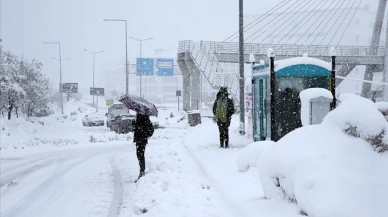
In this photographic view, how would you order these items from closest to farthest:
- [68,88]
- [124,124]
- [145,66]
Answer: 1. [124,124]
2. [145,66]
3. [68,88]

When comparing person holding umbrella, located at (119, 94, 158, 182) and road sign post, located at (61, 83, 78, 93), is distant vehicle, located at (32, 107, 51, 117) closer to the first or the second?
road sign post, located at (61, 83, 78, 93)

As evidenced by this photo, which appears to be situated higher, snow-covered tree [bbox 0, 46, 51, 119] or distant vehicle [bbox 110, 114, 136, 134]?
snow-covered tree [bbox 0, 46, 51, 119]

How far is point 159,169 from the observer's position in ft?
33.9

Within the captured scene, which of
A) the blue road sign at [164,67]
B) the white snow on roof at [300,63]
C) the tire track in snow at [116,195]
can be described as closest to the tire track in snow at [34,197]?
the tire track in snow at [116,195]

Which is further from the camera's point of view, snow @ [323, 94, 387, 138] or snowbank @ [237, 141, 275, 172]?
snowbank @ [237, 141, 275, 172]

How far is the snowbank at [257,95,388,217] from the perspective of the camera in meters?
4.26

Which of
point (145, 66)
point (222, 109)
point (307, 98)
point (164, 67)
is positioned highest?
point (145, 66)

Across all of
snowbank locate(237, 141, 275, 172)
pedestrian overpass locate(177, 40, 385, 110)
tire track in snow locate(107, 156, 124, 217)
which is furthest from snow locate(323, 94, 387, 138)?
pedestrian overpass locate(177, 40, 385, 110)

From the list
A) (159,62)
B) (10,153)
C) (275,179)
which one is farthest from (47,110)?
(275,179)

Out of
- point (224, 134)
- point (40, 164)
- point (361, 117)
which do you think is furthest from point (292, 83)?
point (40, 164)

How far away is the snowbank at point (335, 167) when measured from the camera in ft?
14.0

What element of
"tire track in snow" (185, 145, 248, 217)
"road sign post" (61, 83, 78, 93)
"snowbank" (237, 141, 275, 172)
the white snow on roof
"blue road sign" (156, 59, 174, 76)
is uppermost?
"blue road sign" (156, 59, 174, 76)

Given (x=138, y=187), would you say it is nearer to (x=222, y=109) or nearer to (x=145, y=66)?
(x=222, y=109)

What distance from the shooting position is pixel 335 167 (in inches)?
186
